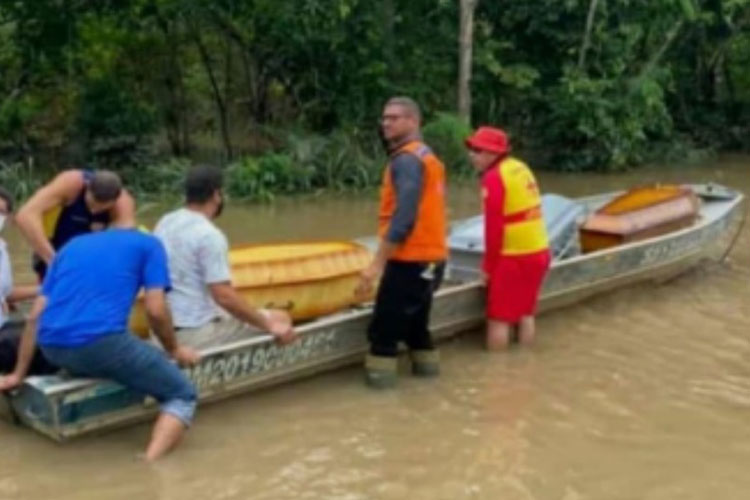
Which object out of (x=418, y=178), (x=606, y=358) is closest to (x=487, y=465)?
(x=418, y=178)

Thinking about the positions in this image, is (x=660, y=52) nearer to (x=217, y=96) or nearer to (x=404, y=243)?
(x=217, y=96)

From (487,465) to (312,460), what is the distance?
878 mm

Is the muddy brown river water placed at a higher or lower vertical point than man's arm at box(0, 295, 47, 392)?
lower

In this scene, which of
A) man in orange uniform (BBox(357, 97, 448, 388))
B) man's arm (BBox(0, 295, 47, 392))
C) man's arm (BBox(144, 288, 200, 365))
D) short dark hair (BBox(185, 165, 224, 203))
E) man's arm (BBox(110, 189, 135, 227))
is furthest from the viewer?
man in orange uniform (BBox(357, 97, 448, 388))

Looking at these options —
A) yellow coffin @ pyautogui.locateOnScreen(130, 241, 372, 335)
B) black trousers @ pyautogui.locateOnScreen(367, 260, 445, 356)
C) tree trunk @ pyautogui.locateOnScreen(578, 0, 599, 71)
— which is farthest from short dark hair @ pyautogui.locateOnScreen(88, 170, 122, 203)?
tree trunk @ pyautogui.locateOnScreen(578, 0, 599, 71)

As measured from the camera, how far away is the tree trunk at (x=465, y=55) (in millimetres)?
17547

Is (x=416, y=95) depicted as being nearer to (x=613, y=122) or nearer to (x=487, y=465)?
(x=613, y=122)

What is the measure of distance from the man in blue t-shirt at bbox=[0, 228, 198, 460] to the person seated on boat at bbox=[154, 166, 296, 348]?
1.35 feet

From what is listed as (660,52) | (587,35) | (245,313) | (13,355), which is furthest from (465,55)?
(13,355)

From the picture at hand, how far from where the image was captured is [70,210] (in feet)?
20.7

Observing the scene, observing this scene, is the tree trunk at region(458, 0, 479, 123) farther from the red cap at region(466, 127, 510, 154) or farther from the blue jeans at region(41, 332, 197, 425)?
the blue jeans at region(41, 332, 197, 425)

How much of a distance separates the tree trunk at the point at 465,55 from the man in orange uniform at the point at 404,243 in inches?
435

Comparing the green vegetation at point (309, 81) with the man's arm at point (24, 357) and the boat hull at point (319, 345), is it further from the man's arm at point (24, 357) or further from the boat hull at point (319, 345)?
the man's arm at point (24, 357)

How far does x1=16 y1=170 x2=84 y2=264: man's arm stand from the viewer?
615cm
